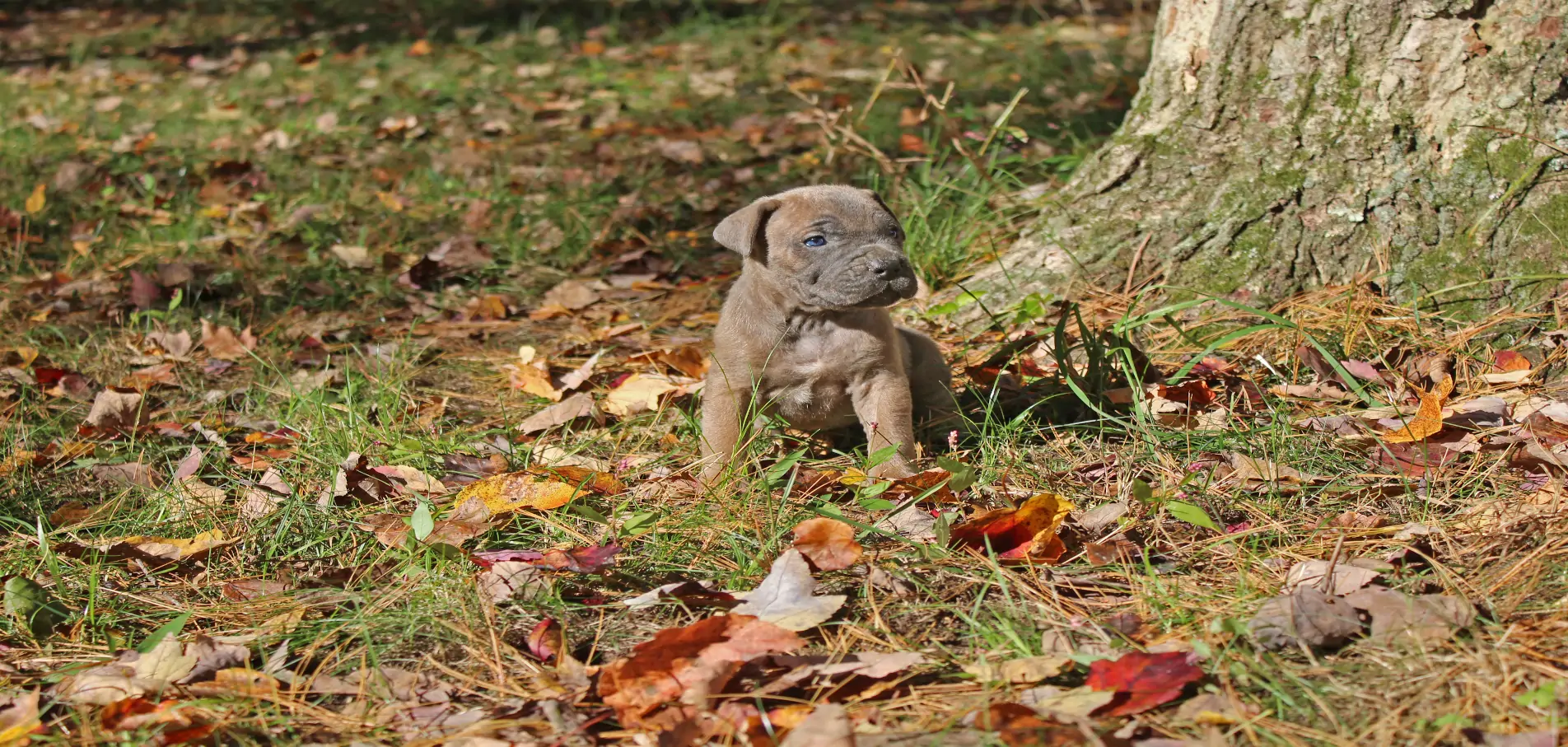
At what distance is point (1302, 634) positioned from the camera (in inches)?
104

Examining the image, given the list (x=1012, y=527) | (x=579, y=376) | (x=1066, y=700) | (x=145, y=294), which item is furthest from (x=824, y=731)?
(x=145, y=294)

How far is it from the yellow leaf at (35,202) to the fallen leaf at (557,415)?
401cm

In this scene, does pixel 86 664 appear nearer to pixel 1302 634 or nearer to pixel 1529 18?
pixel 1302 634

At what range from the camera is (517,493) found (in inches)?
141

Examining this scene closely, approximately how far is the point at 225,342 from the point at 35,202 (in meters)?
2.52

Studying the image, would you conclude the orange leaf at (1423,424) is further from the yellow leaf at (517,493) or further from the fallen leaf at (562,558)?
the yellow leaf at (517,493)

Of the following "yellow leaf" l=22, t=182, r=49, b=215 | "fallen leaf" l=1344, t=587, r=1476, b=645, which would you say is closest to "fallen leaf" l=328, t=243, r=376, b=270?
"yellow leaf" l=22, t=182, r=49, b=215

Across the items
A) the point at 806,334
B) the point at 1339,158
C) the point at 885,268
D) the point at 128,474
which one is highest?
the point at 1339,158

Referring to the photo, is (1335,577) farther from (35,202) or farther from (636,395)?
(35,202)

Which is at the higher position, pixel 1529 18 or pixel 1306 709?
pixel 1529 18

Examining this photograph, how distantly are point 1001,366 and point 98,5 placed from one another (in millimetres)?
12525

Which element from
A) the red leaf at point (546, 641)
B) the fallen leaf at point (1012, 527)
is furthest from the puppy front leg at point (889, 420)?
the red leaf at point (546, 641)

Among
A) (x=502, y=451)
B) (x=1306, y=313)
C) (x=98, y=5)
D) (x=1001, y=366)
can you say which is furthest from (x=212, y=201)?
(x=98, y=5)

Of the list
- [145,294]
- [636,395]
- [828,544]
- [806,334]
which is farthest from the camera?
[145,294]
